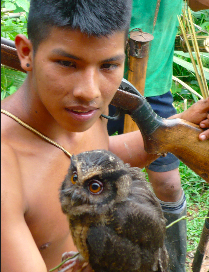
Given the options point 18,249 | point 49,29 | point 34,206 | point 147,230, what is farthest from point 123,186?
point 49,29

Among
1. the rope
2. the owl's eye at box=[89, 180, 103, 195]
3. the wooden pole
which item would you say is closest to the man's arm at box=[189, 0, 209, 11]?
the wooden pole

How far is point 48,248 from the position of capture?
1.27 meters

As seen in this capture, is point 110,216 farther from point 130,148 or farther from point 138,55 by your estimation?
point 138,55

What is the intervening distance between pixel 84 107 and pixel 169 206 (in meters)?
1.67

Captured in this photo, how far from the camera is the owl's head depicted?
1064 mm

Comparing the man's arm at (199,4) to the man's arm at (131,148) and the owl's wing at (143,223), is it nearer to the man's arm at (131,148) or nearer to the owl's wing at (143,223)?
the man's arm at (131,148)

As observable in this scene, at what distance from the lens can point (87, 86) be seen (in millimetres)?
936

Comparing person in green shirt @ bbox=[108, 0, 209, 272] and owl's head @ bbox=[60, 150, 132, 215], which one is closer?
owl's head @ bbox=[60, 150, 132, 215]

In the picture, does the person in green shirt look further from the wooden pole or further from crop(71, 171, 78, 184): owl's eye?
crop(71, 171, 78, 184): owl's eye

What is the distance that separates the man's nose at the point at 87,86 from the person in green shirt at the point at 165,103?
1.27 meters

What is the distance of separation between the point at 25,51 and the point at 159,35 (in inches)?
55.6

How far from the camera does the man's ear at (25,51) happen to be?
3.62ft

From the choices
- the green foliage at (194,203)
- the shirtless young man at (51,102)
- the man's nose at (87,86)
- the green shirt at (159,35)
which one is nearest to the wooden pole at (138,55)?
the green shirt at (159,35)

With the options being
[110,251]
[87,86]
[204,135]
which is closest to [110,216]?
[110,251]
